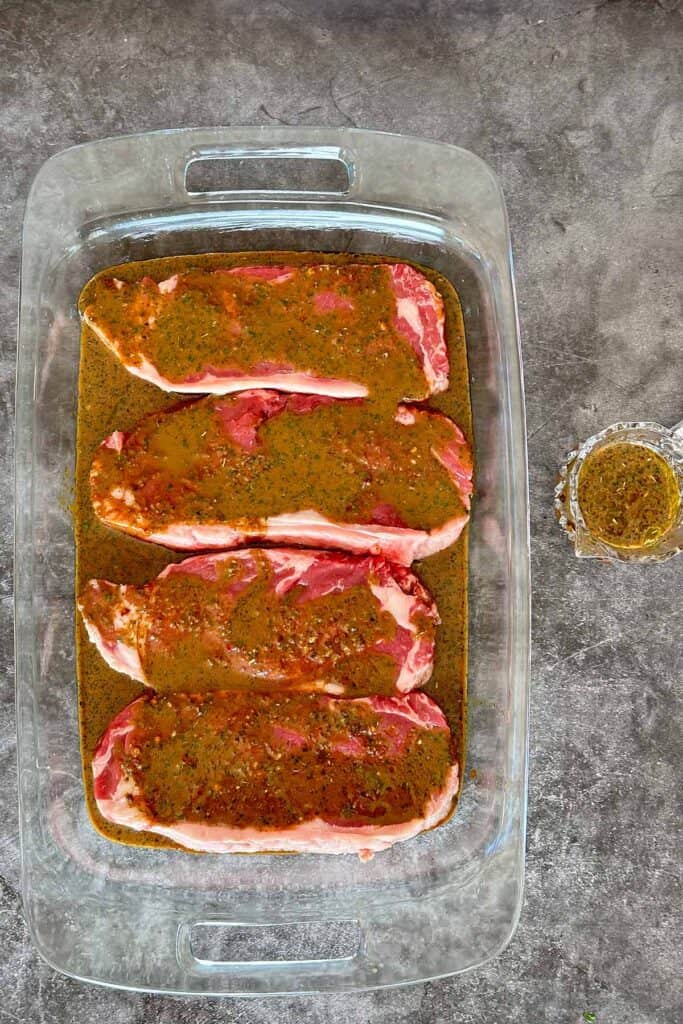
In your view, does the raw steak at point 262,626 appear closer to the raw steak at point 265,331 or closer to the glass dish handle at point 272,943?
the raw steak at point 265,331

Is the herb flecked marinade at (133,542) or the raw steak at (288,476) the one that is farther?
the herb flecked marinade at (133,542)

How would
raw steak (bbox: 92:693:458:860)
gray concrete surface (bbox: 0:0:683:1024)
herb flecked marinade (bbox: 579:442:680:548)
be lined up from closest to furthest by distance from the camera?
raw steak (bbox: 92:693:458:860) → herb flecked marinade (bbox: 579:442:680:548) → gray concrete surface (bbox: 0:0:683:1024)

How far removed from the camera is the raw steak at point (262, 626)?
2920 millimetres

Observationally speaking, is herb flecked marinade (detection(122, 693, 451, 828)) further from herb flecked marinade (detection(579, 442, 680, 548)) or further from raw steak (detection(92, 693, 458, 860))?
herb flecked marinade (detection(579, 442, 680, 548))

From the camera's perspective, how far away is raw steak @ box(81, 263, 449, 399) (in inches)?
116

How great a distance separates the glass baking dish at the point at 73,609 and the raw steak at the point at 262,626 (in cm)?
36

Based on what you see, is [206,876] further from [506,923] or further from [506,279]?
[506,279]

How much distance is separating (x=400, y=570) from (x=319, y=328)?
1082 mm

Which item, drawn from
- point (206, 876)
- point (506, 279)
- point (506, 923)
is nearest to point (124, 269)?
point (506, 279)

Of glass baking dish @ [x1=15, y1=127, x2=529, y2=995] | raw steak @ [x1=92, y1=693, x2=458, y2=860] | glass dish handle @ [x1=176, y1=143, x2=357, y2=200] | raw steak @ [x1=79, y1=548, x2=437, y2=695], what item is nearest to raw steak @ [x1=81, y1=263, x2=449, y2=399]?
glass baking dish @ [x1=15, y1=127, x2=529, y2=995]

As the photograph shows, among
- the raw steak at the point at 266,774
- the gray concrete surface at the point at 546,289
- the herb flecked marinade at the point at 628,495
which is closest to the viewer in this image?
the raw steak at the point at 266,774

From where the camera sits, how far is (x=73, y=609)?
10.2 ft

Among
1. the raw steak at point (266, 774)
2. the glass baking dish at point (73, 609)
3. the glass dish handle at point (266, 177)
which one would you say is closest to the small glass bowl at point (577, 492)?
the glass baking dish at point (73, 609)

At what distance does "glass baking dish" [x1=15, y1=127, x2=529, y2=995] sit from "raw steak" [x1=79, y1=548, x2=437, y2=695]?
0.36 m
